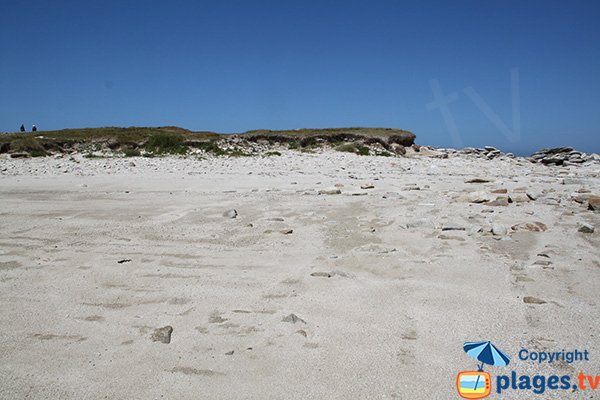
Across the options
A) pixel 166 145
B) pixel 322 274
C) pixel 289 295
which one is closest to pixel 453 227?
pixel 322 274

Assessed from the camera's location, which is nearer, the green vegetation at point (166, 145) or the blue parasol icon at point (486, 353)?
the blue parasol icon at point (486, 353)

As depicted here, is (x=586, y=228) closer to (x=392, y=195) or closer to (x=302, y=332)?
(x=392, y=195)

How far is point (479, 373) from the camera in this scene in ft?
7.60

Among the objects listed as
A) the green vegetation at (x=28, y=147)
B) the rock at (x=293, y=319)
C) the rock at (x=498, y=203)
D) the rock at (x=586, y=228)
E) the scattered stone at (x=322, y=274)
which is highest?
the green vegetation at (x=28, y=147)

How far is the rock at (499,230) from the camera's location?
15.7ft

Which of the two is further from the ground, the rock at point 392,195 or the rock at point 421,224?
the rock at point 392,195

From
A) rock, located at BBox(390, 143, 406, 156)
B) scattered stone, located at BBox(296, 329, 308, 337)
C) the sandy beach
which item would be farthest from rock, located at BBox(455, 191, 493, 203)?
rock, located at BBox(390, 143, 406, 156)

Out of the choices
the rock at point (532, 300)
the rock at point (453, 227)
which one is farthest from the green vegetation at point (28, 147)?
the rock at point (532, 300)

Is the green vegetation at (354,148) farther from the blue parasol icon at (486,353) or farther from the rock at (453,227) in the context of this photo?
the blue parasol icon at (486,353)

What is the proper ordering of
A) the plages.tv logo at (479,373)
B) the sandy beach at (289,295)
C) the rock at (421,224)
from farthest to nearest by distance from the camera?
1. the rock at (421,224)
2. the sandy beach at (289,295)
3. the plages.tv logo at (479,373)

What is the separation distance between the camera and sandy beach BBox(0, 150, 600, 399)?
7.66 ft

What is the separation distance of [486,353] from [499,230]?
2.67 meters

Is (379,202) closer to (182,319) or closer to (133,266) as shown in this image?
(133,266)

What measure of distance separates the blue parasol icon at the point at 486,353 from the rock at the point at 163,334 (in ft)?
5.95
